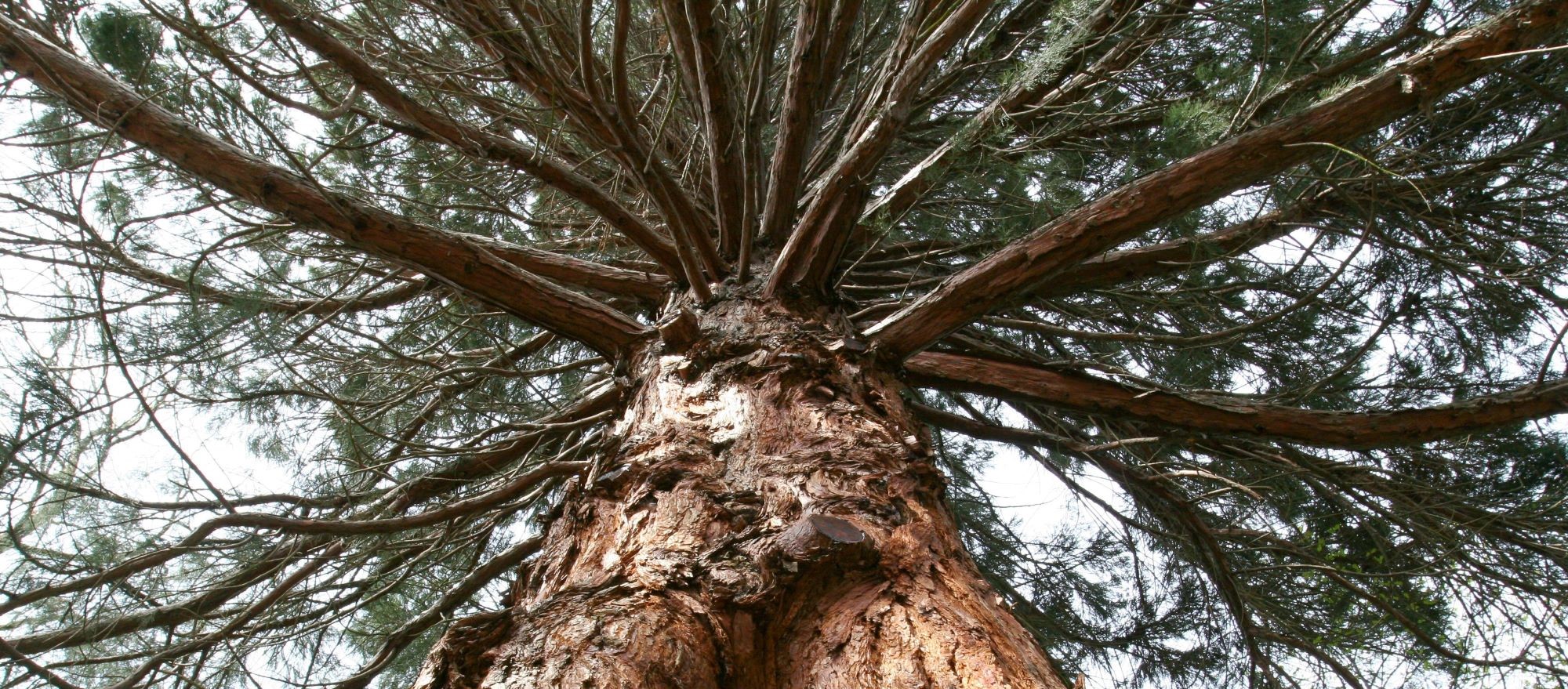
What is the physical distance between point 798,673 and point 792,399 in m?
0.81

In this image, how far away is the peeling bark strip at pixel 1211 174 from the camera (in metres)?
1.84

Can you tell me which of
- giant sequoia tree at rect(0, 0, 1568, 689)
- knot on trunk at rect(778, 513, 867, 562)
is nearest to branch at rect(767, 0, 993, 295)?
giant sequoia tree at rect(0, 0, 1568, 689)

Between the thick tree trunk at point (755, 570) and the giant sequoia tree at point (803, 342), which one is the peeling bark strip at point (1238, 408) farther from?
the thick tree trunk at point (755, 570)

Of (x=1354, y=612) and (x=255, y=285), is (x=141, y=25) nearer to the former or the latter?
(x=255, y=285)

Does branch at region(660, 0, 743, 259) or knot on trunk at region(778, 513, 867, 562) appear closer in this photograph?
knot on trunk at region(778, 513, 867, 562)

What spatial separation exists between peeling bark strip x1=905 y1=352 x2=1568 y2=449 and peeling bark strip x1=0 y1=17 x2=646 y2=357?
3.49ft

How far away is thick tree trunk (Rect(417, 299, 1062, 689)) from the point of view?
3.59 feet

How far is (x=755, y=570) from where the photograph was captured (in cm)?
127

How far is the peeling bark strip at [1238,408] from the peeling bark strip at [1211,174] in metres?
0.35

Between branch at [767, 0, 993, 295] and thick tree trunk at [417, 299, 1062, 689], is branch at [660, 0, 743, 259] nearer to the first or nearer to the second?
branch at [767, 0, 993, 295]

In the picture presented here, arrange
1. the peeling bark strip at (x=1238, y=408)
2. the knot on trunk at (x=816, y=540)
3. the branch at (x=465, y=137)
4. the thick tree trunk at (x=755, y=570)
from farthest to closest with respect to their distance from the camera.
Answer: the peeling bark strip at (x=1238, y=408) < the branch at (x=465, y=137) < the knot on trunk at (x=816, y=540) < the thick tree trunk at (x=755, y=570)

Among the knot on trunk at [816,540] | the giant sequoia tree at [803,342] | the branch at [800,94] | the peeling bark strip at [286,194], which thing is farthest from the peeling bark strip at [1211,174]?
the knot on trunk at [816,540]

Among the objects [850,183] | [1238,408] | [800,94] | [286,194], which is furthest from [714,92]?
[1238,408]

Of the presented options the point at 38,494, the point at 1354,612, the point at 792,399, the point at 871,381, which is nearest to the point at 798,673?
the point at 792,399
